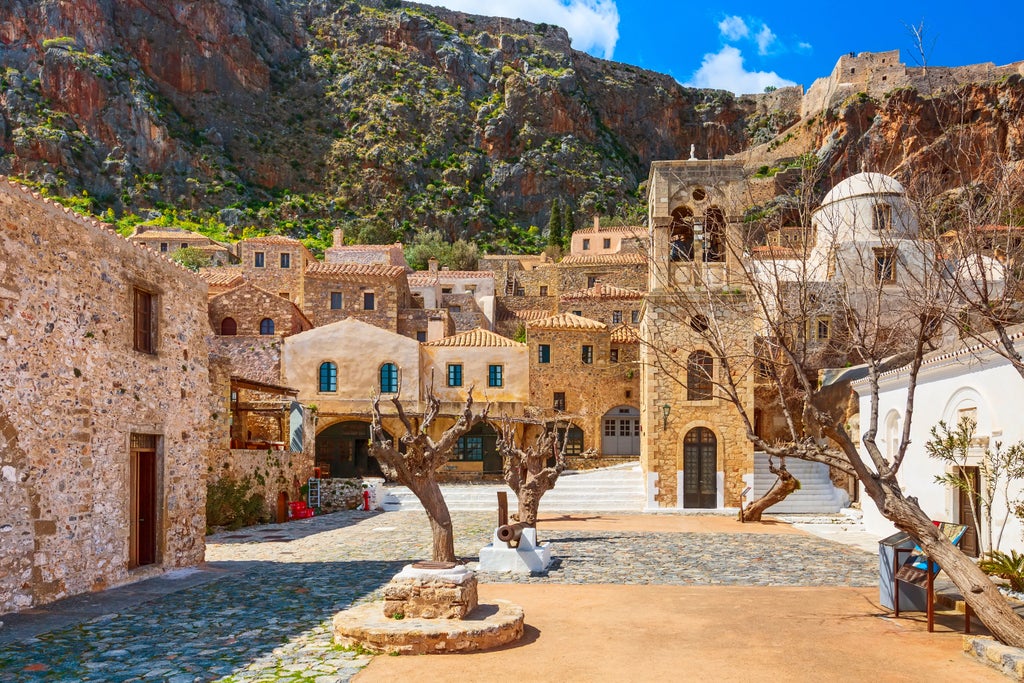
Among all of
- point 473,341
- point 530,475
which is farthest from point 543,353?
point 530,475

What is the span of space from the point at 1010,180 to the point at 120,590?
1287cm

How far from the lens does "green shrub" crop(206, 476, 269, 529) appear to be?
20.0 meters

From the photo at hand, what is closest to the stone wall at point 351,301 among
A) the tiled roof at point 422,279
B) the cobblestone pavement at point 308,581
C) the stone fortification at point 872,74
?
the tiled roof at point 422,279

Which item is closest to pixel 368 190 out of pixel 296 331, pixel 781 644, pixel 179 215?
pixel 179 215

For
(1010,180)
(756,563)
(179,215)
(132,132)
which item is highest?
(132,132)

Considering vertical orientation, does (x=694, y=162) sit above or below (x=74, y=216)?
above

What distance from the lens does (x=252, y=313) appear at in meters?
37.7

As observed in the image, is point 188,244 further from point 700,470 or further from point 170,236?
point 700,470

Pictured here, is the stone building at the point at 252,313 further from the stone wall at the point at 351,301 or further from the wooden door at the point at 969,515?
the wooden door at the point at 969,515

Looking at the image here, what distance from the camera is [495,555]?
1423 cm

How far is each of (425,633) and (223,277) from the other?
137ft

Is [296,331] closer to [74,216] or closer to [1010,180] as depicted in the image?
[74,216]

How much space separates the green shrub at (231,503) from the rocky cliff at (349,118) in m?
53.4

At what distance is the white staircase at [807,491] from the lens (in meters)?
26.1
